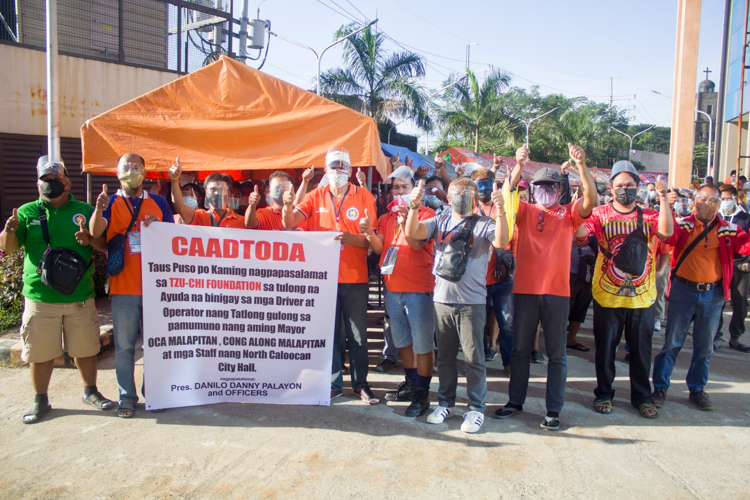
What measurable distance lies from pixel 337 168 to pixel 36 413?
3.12 meters

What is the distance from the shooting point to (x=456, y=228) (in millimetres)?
4168

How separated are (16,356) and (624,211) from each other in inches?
238

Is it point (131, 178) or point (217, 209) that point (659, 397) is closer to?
point (217, 209)

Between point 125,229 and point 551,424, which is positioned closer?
point 551,424

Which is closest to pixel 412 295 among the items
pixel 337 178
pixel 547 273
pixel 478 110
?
pixel 547 273

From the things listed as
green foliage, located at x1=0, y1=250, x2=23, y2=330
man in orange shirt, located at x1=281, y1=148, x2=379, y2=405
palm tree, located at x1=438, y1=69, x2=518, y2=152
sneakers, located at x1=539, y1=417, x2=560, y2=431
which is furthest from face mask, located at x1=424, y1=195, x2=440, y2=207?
palm tree, located at x1=438, y1=69, x2=518, y2=152

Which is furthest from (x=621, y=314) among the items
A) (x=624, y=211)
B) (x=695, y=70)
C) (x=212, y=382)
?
(x=695, y=70)

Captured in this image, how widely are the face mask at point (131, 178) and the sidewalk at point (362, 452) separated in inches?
73.9

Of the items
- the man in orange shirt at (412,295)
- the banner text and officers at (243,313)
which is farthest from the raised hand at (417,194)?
the banner text and officers at (243,313)

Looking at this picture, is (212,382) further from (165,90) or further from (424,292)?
(165,90)

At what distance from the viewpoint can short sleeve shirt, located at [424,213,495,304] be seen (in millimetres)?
4066

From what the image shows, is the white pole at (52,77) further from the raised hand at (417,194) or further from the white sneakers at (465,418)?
the white sneakers at (465,418)

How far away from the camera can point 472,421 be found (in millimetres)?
4027

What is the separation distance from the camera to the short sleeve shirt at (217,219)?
4847 mm
